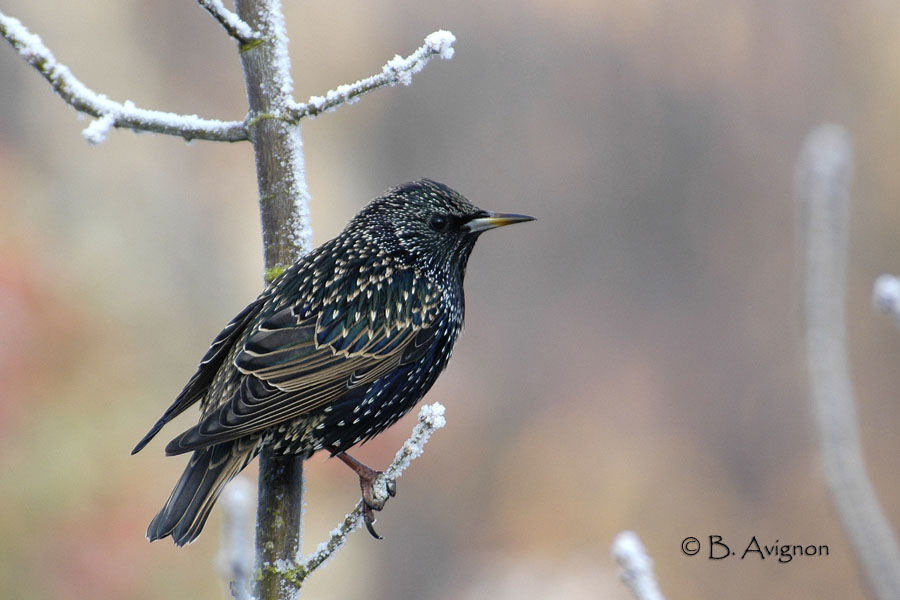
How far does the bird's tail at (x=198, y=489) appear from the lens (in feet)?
7.39

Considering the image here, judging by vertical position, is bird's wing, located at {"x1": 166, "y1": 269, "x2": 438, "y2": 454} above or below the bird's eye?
below

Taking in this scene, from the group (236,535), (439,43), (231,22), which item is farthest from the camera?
(231,22)

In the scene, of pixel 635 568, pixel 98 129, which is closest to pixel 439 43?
pixel 98 129

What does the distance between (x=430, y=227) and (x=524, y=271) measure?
7.80 metres

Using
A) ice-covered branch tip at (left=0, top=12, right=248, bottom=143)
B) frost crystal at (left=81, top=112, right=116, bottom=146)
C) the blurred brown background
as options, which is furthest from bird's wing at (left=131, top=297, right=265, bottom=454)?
the blurred brown background

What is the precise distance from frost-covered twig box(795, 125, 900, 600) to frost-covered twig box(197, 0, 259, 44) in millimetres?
1314

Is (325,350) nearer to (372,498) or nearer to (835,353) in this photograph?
(372,498)

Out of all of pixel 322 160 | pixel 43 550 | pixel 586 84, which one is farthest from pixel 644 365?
pixel 43 550

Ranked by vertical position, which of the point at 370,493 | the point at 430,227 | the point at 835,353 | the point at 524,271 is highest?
the point at 430,227

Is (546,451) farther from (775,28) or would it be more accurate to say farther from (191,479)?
(191,479)

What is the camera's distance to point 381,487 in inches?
83.0

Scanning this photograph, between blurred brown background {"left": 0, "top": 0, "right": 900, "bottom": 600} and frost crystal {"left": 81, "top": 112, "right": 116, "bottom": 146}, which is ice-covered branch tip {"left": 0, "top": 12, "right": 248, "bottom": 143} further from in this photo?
blurred brown background {"left": 0, "top": 0, "right": 900, "bottom": 600}

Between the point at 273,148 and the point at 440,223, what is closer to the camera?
the point at 273,148

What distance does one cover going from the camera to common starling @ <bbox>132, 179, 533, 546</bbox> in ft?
→ 7.68
